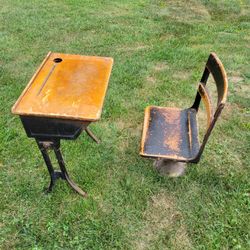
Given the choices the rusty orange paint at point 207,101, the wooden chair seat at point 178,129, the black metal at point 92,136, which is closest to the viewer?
the rusty orange paint at point 207,101

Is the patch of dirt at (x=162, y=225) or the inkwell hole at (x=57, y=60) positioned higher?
the inkwell hole at (x=57, y=60)

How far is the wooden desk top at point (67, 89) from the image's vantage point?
7.43ft

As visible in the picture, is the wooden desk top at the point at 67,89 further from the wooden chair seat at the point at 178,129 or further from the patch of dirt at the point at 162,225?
the patch of dirt at the point at 162,225

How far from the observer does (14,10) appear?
6.84 meters

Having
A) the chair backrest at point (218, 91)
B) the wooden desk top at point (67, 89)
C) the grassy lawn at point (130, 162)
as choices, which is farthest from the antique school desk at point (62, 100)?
the chair backrest at point (218, 91)

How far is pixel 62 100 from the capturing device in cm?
238

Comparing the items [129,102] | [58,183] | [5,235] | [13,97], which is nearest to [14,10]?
[13,97]

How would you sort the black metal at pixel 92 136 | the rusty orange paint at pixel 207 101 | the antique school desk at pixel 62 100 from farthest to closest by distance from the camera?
the black metal at pixel 92 136, the rusty orange paint at pixel 207 101, the antique school desk at pixel 62 100

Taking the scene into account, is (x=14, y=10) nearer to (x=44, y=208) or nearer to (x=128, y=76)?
(x=128, y=76)

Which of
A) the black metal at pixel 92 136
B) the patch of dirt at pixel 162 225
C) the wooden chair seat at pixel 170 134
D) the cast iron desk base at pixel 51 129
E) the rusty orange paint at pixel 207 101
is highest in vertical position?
the cast iron desk base at pixel 51 129

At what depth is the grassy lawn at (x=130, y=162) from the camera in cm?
278

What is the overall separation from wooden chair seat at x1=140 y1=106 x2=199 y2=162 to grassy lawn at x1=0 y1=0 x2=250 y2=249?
0.43 m

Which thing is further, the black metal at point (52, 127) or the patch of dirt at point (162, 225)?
the patch of dirt at point (162, 225)

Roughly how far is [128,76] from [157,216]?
2.40 meters
